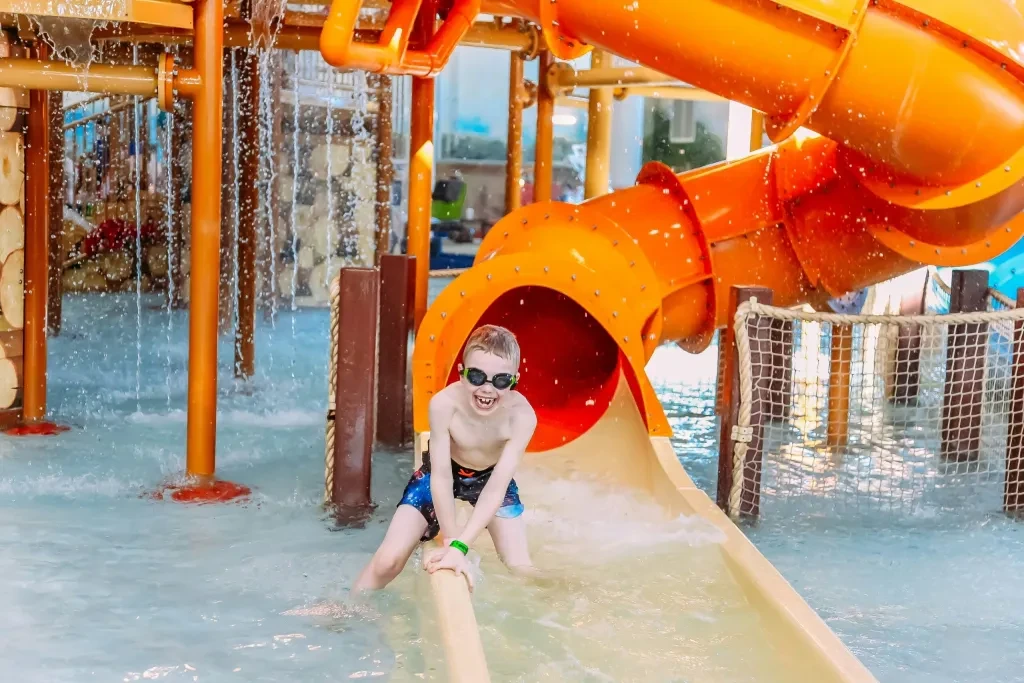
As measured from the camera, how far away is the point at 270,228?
9.86m

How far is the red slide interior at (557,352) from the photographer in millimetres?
4848

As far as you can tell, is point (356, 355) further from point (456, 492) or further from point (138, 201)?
point (138, 201)

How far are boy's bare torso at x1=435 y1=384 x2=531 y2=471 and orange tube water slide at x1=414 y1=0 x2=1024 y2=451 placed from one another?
32.7 inches

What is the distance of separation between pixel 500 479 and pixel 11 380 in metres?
3.06

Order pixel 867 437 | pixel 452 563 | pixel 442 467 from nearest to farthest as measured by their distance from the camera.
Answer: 1. pixel 452 563
2. pixel 442 467
3. pixel 867 437

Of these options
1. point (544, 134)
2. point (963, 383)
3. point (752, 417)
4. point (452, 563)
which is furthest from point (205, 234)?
point (963, 383)

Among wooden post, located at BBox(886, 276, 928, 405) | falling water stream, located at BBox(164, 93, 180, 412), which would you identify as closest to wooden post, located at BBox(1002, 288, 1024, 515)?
wooden post, located at BBox(886, 276, 928, 405)

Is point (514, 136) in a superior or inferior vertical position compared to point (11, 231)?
superior

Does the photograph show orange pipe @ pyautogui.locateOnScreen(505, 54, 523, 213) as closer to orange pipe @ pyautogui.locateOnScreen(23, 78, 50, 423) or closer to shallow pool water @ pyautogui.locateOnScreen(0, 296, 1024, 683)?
shallow pool water @ pyautogui.locateOnScreen(0, 296, 1024, 683)

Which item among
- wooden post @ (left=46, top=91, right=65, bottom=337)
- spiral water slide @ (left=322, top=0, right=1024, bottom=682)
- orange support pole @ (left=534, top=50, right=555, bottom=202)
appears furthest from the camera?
wooden post @ (left=46, top=91, right=65, bottom=337)

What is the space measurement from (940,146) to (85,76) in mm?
2962

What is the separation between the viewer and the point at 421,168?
5297 millimetres

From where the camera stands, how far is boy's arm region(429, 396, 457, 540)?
10.3 ft

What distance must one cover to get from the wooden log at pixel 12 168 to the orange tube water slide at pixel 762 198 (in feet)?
6.95
